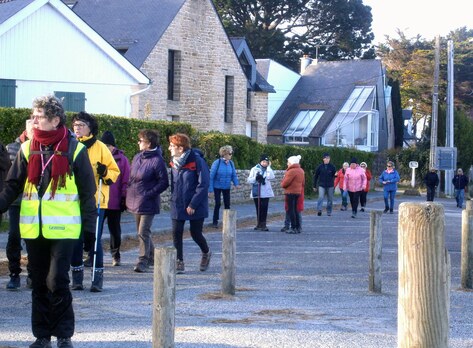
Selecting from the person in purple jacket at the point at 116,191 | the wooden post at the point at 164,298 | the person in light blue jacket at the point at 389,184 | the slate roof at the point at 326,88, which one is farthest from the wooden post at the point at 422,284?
the slate roof at the point at 326,88

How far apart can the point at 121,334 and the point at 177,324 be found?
0.70 m

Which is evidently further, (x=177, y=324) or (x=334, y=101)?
(x=334, y=101)

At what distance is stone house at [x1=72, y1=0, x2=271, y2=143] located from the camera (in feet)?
124

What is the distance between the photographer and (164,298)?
6.04m

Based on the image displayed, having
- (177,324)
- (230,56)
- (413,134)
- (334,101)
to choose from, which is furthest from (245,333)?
(413,134)

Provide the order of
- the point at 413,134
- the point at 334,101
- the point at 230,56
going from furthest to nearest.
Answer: the point at 413,134 → the point at 334,101 → the point at 230,56

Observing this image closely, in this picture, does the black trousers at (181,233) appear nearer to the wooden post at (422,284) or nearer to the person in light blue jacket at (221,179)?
the person in light blue jacket at (221,179)

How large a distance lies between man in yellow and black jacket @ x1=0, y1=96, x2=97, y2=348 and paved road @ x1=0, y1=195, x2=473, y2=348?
0.69 m

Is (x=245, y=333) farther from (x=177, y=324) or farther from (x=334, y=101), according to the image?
(x=334, y=101)

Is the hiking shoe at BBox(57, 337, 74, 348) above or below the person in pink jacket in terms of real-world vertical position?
below

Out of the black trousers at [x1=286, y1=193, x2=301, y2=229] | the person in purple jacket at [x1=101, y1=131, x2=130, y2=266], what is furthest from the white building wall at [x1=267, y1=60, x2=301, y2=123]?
the person in purple jacket at [x1=101, y1=131, x2=130, y2=266]

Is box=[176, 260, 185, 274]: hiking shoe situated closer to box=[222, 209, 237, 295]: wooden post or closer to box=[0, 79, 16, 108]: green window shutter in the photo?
box=[222, 209, 237, 295]: wooden post

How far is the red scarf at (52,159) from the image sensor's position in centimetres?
721

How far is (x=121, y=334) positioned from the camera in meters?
8.27
